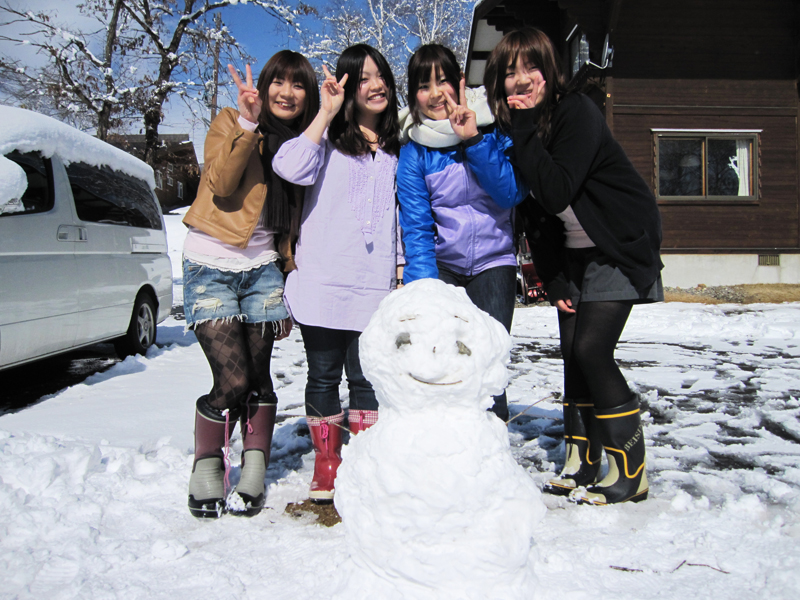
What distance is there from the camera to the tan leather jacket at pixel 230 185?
2.19m

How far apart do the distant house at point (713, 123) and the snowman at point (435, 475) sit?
11.2 metres

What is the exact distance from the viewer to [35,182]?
428cm

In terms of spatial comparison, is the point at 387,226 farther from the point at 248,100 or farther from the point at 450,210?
the point at 248,100

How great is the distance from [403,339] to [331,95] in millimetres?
1266

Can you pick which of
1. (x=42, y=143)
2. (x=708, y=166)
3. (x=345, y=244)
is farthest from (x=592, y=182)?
(x=708, y=166)

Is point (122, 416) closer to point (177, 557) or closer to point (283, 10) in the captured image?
point (177, 557)

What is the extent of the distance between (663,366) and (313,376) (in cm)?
403

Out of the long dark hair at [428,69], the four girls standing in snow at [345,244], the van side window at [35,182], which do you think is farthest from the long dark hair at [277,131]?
the van side window at [35,182]

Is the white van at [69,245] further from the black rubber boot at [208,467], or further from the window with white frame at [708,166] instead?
the window with white frame at [708,166]

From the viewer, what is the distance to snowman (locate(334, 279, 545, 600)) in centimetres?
134

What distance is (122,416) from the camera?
3.68 meters

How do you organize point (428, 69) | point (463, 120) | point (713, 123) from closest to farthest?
point (463, 120)
point (428, 69)
point (713, 123)

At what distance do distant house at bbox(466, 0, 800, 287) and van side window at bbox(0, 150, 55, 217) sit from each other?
33.2ft

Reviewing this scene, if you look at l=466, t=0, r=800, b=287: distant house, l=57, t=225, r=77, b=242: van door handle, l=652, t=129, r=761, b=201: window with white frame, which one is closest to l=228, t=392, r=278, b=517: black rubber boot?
l=57, t=225, r=77, b=242: van door handle
